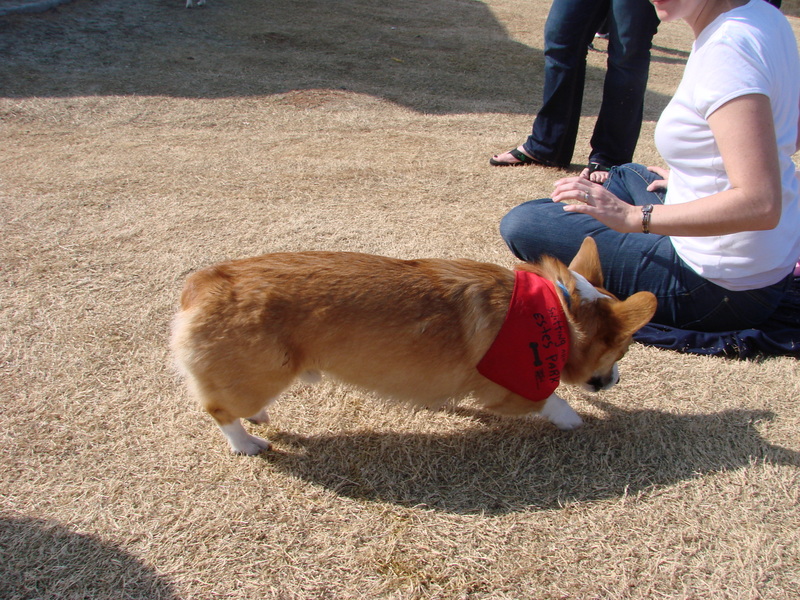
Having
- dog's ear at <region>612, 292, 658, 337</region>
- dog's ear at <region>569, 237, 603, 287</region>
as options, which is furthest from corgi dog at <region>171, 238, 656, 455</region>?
→ dog's ear at <region>569, 237, 603, 287</region>

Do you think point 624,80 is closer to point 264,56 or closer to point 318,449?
point 318,449

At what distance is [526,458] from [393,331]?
2.42ft

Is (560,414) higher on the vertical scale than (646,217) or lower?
lower

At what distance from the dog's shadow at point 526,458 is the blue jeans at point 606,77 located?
8.75 ft

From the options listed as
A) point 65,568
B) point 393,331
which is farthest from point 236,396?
point 65,568

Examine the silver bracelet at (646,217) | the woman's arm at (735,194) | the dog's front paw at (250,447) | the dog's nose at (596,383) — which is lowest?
the dog's front paw at (250,447)

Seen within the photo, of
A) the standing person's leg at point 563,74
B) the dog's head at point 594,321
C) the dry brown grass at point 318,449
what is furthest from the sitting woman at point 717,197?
the standing person's leg at point 563,74

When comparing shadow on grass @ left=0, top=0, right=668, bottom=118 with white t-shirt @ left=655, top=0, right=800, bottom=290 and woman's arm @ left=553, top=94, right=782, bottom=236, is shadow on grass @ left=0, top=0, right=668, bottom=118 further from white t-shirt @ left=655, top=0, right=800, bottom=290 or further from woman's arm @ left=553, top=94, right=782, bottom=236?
woman's arm @ left=553, top=94, right=782, bottom=236

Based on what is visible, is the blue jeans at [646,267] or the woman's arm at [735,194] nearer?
the woman's arm at [735,194]

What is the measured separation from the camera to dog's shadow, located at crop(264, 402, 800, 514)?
6.58 feet

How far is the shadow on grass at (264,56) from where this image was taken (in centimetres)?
611

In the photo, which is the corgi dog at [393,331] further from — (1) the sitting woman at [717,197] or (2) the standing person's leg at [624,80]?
(2) the standing person's leg at [624,80]

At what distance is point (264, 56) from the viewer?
726 centimetres

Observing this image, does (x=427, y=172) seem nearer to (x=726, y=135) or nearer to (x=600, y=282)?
(x=600, y=282)
